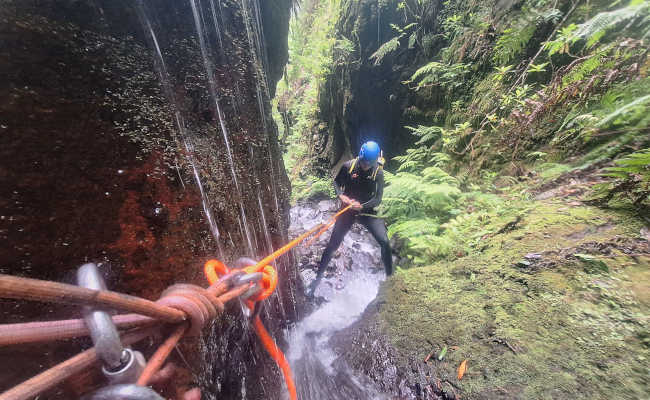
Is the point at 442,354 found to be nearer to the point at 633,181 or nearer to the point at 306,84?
the point at 633,181

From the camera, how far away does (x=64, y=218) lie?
3.35 feet

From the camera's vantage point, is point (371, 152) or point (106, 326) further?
point (371, 152)

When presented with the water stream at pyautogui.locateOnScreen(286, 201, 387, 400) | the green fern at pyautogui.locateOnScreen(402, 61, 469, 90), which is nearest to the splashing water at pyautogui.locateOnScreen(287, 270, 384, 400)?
the water stream at pyautogui.locateOnScreen(286, 201, 387, 400)

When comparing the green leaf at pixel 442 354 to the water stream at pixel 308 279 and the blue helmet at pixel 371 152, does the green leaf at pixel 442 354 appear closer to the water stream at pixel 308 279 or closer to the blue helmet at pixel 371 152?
the water stream at pixel 308 279

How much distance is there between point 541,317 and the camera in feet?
5.29

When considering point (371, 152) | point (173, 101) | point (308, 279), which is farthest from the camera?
point (308, 279)

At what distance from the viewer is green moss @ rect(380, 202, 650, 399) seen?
130 centimetres

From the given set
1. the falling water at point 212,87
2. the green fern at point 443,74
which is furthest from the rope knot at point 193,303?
the green fern at point 443,74

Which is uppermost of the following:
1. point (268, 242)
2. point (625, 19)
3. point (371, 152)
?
point (625, 19)

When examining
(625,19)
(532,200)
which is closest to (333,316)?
(532,200)

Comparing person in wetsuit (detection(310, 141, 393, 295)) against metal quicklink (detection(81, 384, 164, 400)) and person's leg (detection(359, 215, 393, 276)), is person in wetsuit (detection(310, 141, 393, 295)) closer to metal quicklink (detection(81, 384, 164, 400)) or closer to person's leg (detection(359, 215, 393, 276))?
person's leg (detection(359, 215, 393, 276))

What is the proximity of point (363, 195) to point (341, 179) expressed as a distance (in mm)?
559

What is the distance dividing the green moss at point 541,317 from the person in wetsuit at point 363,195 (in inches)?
70.9

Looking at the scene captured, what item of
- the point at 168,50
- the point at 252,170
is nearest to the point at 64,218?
the point at 168,50
